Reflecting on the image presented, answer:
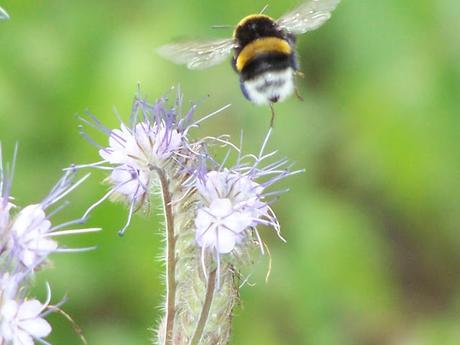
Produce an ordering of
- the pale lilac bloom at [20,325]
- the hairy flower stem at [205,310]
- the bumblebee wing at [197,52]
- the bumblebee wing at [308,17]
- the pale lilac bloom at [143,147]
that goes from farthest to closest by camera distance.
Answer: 1. the bumblebee wing at [308,17]
2. the bumblebee wing at [197,52]
3. the pale lilac bloom at [143,147]
4. the hairy flower stem at [205,310]
5. the pale lilac bloom at [20,325]

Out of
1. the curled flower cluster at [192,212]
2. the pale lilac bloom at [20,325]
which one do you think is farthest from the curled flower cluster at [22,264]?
the curled flower cluster at [192,212]

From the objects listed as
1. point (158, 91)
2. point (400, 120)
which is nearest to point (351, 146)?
point (400, 120)

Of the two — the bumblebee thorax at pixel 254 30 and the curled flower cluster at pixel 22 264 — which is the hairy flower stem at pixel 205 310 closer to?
the curled flower cluster at pixel 22 264

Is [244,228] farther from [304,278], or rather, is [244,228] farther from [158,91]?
[158,91]

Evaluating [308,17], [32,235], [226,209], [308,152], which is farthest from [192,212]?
[308,152]

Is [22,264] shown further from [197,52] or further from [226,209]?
[197,52]

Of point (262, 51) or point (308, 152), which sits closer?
point (262, 51)
